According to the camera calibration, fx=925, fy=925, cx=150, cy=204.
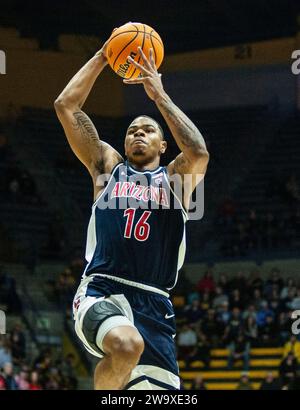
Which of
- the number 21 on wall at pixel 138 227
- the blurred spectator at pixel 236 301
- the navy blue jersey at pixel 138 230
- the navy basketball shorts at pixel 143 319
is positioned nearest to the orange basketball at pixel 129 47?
the navy blue jersey at pixel 138 230

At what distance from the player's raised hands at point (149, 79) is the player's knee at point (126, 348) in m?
2.04

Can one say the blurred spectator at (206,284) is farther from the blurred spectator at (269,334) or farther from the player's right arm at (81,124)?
the player's right arm at (81,124)

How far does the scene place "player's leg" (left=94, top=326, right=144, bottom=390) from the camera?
659 centimetres

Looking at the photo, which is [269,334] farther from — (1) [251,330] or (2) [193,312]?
(2) [193,312]

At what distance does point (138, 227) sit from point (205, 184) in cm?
1785

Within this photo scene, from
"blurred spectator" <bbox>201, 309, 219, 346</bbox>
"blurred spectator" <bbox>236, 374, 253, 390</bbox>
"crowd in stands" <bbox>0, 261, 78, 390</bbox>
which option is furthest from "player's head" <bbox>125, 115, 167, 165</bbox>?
"blurred spectator" <bbox>201, 309, 219, 346</bbox>

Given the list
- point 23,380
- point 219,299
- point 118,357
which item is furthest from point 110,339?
point 219,299

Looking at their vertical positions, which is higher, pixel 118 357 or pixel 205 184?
pixel 205 184

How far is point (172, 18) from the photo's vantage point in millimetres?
26688

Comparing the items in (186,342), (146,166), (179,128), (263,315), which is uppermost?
(263,315)

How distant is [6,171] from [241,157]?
659cm

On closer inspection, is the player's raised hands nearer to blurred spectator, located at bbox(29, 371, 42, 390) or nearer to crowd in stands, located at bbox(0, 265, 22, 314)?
blurred spectator, located at bbox(29, 371, 42, 390)

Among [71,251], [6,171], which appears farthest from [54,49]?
[71,251]

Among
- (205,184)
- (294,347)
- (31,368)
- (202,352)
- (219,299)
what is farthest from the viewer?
(205,184)
